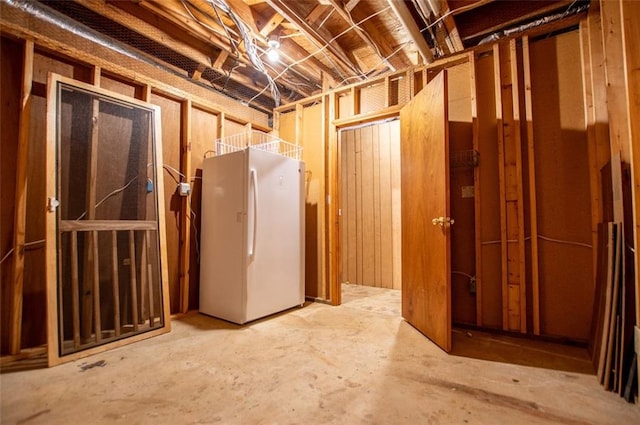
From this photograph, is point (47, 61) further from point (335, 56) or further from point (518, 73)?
point (518, 73)

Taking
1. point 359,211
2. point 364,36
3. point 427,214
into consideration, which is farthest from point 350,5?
point 359,211

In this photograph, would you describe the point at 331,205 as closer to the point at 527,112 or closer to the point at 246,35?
the point at 246,35

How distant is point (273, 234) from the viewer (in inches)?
110

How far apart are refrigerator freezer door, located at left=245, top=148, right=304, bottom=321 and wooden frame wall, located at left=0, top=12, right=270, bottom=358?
2.68 ft

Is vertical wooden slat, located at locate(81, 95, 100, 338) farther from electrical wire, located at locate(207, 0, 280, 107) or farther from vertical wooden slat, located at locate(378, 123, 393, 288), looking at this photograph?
vertical wooden slat, located at locate(378, 123, 393, 288)

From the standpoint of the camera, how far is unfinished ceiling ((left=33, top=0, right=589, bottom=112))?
230 centimetres

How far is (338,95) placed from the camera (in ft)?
11.1

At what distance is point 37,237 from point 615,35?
14.2ft

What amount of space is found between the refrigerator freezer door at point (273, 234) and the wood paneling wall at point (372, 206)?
1507mm

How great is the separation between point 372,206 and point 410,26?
8.23 ft

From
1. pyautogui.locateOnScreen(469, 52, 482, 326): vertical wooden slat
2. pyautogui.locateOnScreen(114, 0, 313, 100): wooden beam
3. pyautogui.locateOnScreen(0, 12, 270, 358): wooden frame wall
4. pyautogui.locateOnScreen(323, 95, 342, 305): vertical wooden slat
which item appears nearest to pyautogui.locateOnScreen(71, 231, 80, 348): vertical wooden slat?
pyautogui.locateOnScreen(0, 12, 270, 358): wooden frame wall

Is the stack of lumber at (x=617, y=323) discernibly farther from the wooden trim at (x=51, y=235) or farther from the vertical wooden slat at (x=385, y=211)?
the wooden trim at (x=51, y=235)

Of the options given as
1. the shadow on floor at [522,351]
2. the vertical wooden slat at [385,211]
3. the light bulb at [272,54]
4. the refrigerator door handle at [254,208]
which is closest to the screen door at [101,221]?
the refrigerator door handle at [254,208]

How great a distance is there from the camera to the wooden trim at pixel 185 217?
2.84 metres
